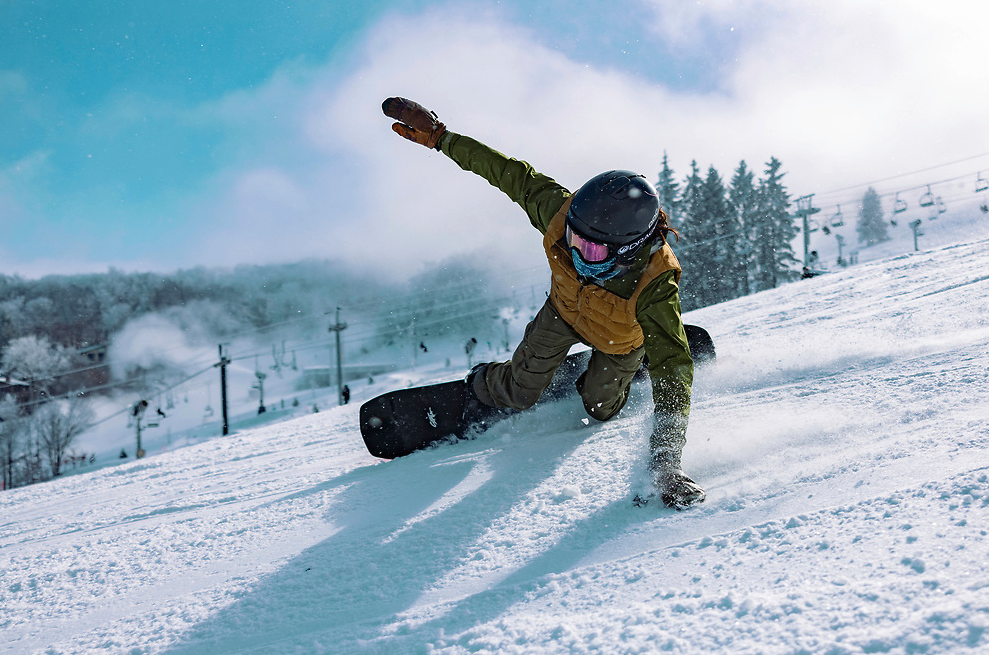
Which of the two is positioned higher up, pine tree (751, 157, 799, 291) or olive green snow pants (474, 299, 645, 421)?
pine tree (751, 157, 799, 291)

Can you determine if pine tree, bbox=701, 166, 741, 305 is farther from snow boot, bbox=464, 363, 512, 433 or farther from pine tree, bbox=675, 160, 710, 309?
snow boot, bbox=464, 363, 512, 433

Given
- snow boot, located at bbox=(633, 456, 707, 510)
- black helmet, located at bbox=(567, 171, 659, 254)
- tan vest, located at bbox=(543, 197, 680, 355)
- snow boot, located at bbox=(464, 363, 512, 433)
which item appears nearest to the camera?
snow boot, located at bbox=(633, 456, 707, 510)

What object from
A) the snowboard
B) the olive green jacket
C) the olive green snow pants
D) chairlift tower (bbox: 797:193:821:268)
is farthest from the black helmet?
chairlift tower (bbox: 797:193:821:268)

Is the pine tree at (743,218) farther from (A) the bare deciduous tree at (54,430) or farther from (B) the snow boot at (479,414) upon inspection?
(A) the bare deciduous tree at (54,430)

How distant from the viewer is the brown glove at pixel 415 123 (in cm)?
333

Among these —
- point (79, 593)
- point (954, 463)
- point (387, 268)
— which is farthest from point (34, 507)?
point (387, 268)

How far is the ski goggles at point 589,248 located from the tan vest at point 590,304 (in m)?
0.18

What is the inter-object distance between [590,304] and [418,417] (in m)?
1.54

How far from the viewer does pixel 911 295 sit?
6555 millimetres

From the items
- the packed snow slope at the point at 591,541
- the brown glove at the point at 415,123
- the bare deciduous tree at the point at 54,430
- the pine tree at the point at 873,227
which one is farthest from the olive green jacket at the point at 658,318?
the pine tree at the point at 873,227

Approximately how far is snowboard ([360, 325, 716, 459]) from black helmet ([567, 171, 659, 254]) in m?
1.56

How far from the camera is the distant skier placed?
7.09 feet

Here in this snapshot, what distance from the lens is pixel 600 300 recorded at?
2.71 m

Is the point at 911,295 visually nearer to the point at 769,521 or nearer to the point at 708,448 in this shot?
the point at 708,448
